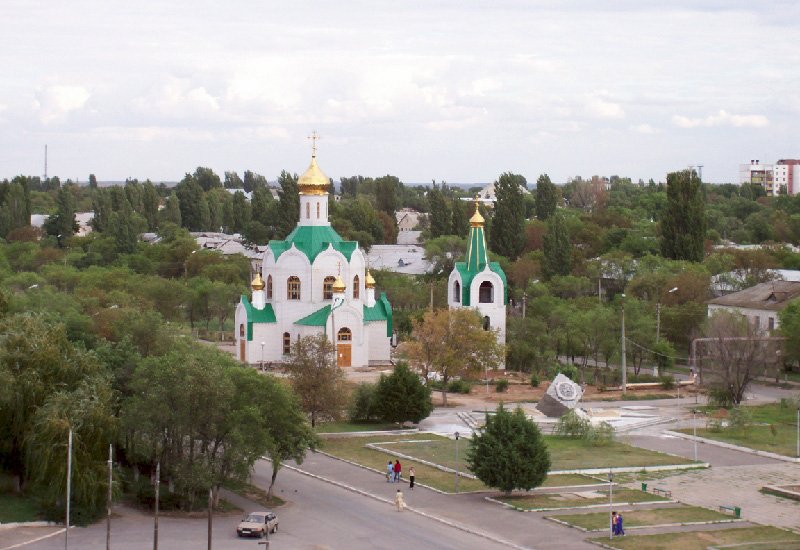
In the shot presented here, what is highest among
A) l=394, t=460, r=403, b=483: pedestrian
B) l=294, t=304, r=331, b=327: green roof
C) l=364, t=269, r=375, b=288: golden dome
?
l=364, t=269, r=375, b=288: golden dome

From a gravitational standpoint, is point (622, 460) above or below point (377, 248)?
below

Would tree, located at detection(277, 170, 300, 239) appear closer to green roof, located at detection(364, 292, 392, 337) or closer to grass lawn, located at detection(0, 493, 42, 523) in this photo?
green roof, located at detection(364, 292, 392, 337)

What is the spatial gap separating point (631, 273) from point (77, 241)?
40.3 meters

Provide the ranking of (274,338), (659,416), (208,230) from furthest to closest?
(208,230) < (274,338) < (659,416)

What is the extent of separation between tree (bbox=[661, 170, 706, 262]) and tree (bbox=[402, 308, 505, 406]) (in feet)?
91.8

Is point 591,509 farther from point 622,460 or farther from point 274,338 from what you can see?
point 274,338

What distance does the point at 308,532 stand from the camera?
30906 mm

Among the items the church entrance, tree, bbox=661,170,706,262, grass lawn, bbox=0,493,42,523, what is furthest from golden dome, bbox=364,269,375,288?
grass lawn, bbox=0,493,42,523

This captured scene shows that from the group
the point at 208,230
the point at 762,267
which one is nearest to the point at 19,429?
the point at 762,267

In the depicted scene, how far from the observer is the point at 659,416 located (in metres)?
46.7

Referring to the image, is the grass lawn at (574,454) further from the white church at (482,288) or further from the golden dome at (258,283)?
the white church at (482,288)

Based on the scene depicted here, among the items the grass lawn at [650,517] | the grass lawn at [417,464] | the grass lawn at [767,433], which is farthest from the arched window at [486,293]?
the grass lawn at [650,517]

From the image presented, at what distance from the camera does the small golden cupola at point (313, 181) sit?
196 feet

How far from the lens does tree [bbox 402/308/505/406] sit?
50438 mm
